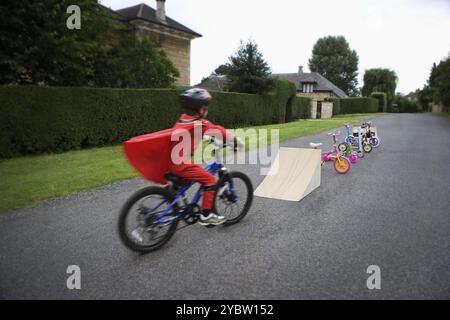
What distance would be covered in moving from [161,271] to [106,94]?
1148 centimetres

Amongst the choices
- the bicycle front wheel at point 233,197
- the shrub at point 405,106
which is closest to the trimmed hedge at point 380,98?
the shrub at point 405,106

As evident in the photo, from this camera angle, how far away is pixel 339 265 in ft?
11.5

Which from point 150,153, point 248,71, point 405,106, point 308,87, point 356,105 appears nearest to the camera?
point 150,153

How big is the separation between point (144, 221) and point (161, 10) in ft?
106

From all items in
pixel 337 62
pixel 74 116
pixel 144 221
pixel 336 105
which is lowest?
pixel 144 221

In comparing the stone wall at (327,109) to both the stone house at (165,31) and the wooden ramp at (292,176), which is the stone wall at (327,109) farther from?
the wooden ramp at (292,176)

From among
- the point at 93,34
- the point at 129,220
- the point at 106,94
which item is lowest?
the point at 129,220

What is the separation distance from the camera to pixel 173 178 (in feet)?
12.7

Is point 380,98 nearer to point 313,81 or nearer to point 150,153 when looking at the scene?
point 313,81

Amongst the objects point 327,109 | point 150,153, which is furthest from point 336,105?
point 150,153

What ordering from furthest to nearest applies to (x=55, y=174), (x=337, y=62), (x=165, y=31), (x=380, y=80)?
(x=380, y=80) → (x=337, y=62) → (x=165, y=31) → (x=55, y=174)

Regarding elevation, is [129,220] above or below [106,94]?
below
